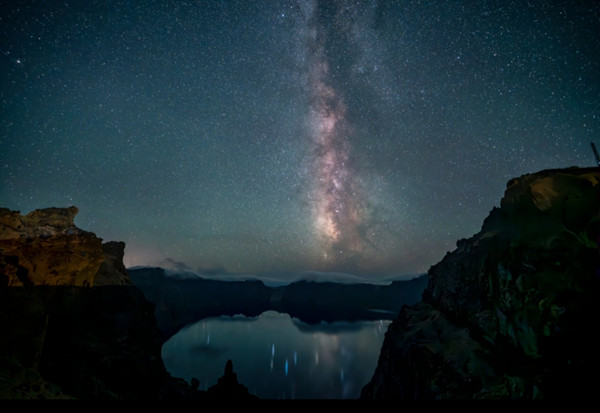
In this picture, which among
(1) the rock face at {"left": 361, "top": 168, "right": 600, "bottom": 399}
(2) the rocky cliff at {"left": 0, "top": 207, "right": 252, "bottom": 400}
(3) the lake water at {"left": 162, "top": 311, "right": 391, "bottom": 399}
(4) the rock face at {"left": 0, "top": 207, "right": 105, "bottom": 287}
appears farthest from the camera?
(3) the lake water at {"left": 162, "top": 311, "right": 391, "bottom": 399}

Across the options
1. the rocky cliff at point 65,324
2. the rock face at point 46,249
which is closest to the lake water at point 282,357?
the rocky cliff at point 65,324

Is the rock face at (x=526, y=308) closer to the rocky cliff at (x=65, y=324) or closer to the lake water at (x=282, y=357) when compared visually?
the rocky cliff at (x=65, y=324)

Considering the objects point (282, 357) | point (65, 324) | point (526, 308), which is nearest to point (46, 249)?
point (65, 324)

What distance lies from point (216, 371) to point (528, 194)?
82.2m

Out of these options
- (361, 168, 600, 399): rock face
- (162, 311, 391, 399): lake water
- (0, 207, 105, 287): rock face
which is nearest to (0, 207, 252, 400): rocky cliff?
(0, 207, 105, 287): rock face

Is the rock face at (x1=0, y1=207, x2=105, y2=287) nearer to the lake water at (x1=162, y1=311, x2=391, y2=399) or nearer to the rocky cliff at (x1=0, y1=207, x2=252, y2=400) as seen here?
the rocky cliff at (x1=0, y1=207, x2=252, y2=400)

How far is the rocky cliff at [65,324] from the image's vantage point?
1644 cm

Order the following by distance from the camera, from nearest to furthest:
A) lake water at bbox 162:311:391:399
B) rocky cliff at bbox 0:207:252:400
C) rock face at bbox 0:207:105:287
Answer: rocky cliff at bbox 0:207:252:400, rock face at bbox 0:207:105:287, lake water at bbox 162:311:391:399

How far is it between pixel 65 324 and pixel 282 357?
77.1m

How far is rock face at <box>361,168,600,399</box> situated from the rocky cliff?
70.8 feet

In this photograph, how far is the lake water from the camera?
6397 centimetres

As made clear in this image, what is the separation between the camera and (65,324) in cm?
2564

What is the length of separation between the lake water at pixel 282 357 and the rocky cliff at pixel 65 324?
1378 inches

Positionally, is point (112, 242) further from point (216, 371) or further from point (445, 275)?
point (445, 275)
